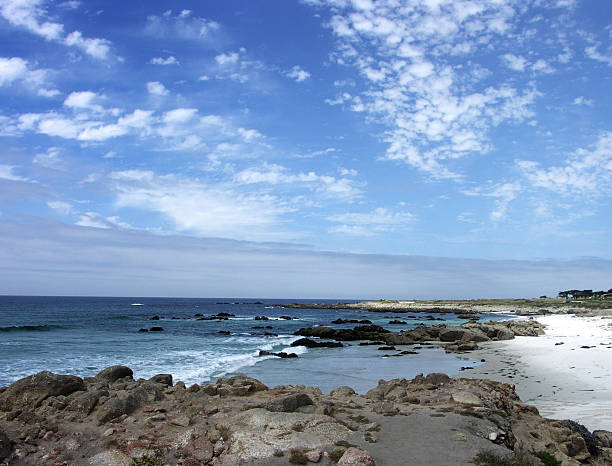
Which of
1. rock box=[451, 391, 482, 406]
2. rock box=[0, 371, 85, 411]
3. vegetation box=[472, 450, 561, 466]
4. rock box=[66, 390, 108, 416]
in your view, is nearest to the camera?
vegetation box=[472, 450, 561, 466]

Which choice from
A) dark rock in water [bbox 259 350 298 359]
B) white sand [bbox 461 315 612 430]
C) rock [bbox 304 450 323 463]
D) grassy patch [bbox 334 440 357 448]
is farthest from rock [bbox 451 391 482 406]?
dark rock in water [bbox 259 350 298 359]

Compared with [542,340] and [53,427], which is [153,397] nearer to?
[53,427]

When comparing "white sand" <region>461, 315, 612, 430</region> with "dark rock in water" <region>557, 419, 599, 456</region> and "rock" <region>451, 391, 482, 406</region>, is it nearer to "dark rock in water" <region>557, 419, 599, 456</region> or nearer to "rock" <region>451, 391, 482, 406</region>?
"dark rock in water" <region>557, 419, 599, 456</region>

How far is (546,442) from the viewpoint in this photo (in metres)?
9.78

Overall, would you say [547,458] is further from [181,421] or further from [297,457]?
[181,421]

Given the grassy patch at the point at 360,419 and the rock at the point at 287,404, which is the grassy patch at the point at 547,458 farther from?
the rock at the point at 287,404

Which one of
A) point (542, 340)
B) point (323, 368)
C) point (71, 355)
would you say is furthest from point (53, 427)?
point (542, 340)

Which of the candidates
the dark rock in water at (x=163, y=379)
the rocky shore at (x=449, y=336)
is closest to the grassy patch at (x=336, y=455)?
the dark rock in water at (x=163, y=379)

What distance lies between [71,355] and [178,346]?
9.04 meters

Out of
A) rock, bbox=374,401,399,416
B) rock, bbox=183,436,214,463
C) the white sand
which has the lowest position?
the white sand

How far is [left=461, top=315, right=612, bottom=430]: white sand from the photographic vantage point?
45.4 feet

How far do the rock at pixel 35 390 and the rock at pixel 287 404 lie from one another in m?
5.91

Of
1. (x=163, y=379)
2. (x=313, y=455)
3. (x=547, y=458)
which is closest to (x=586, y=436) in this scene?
(x=547, y=458)

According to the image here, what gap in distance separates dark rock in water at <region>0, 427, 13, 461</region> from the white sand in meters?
14.1
